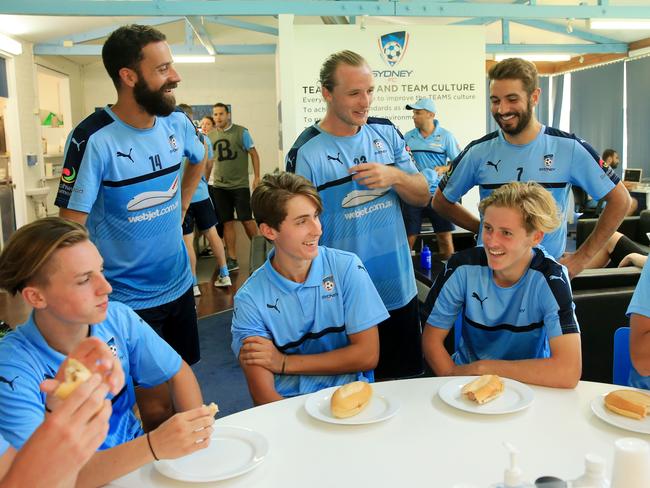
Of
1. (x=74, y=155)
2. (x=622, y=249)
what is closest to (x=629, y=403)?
(x=74, y=155)

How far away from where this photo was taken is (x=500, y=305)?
213cm

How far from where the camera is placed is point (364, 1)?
6.71m

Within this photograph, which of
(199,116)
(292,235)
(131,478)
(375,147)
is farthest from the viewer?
(199,116)

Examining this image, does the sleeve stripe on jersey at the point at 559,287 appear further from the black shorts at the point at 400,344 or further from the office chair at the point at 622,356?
the black shorts at the point at 400,344

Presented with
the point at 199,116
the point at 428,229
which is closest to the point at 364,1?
the point at 428,229

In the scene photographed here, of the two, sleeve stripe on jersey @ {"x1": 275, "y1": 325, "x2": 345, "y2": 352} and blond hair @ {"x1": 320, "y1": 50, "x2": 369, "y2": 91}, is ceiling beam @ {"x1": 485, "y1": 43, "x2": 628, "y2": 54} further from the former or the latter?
sleeve stripe on jersey @ {"x1": 275, "y1": 325, "x2": 345, "y2": 352}

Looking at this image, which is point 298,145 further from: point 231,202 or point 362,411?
point 231,202

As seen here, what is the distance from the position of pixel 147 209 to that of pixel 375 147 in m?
0.96

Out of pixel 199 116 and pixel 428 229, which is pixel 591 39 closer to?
pixel 428 229

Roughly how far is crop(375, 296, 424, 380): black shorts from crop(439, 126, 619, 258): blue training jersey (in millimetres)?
651

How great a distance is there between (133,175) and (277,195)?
59 centimetres

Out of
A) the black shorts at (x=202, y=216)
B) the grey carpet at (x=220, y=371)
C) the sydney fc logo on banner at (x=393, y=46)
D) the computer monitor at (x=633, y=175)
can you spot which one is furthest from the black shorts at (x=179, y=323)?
the computer monitor at (x=633, y=175)

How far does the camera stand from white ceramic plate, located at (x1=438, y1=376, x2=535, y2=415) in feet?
4.99

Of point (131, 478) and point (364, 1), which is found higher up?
point (364, 1)
